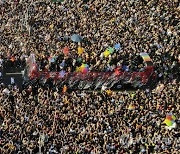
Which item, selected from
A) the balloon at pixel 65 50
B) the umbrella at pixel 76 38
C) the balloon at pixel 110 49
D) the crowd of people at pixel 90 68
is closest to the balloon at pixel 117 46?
the crowd of people at pixel 90 68

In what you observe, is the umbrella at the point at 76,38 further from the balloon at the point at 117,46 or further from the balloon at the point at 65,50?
the balloon at the point at 117,46

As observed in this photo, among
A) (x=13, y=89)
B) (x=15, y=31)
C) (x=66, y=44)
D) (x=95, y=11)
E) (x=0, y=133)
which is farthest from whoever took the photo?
(x=95, y=11)

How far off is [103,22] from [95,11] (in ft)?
8.10

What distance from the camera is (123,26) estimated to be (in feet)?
137

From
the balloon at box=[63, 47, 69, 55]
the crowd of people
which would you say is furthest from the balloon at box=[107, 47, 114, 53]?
the balloon at box=[63, 47, 69, 55]

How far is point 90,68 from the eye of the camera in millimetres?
34938

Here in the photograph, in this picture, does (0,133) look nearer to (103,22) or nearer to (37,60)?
(37,60)

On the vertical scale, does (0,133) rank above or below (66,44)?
below

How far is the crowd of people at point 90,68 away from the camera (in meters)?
27.2

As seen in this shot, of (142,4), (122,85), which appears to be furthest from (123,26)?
(122,85)

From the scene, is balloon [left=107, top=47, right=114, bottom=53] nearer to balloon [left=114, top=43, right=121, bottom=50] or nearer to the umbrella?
balloon [left=114, top=43, right=121, bottom=50]

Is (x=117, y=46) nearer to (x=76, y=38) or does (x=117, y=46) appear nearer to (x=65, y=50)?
(x=76, y=38)

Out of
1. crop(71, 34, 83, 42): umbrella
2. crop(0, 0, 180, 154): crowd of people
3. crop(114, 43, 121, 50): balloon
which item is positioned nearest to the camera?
crop(0, 0, 180, 154): crowd of people

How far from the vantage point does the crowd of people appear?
27.2 m
